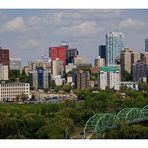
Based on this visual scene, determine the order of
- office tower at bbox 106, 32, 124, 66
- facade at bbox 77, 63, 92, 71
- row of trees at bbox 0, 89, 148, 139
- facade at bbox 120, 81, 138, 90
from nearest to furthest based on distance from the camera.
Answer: row of trees at bbox 0, 89, 148, 139 → office tower at bbox 106, 32, 124, 66 → facade at bbox 77, 63, 92, 71 → facade at bbox 120, 81, 138, 90

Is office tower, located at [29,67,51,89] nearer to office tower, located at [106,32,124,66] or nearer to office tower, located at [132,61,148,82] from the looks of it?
office tower, located at [106,32,124,66]

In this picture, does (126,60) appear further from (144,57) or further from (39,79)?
(39,79)

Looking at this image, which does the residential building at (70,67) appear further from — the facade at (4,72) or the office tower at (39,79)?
the facade at (4,72)

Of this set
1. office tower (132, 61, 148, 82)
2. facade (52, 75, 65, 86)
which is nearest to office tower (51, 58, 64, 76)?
facade (52, 75, 65, 86)

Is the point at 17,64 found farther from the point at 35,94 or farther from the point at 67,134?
the point at 67,134

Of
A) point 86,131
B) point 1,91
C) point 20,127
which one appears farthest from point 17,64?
point 86,131
